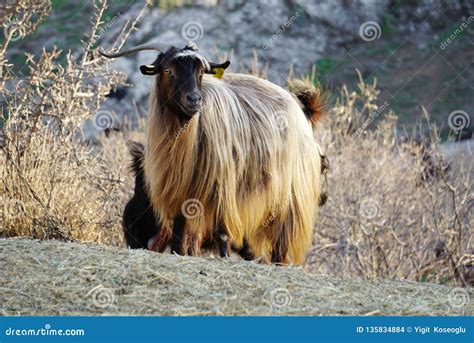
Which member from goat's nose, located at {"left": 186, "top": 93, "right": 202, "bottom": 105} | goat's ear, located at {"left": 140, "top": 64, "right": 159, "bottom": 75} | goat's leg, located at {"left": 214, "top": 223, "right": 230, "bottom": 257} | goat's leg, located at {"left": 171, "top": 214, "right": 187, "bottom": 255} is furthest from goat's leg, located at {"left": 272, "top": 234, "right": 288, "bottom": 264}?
goat's ear, located at {"left": 140, "top": 64, "right": 159, "bottom": 75}

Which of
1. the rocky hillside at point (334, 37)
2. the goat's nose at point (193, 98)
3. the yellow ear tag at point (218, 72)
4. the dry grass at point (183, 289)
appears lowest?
the dry grass at point (183, 289)

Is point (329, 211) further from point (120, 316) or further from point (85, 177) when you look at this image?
point (120, 316)

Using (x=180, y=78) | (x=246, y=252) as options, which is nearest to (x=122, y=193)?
(x=246, y=252)

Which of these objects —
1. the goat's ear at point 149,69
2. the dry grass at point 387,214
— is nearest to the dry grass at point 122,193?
the dry grass at point 387,214

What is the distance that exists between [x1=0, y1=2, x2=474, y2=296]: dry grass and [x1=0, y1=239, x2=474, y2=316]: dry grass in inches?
2.1

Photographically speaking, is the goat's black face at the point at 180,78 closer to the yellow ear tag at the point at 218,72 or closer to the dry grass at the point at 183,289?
the yellow ear tag at the point at 218,72

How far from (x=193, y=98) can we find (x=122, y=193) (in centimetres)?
593

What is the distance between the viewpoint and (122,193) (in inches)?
538

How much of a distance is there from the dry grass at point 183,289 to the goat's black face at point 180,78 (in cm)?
162

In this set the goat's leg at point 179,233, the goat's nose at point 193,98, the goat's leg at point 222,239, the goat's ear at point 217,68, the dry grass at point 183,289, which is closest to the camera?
the dry grass at point 183,289

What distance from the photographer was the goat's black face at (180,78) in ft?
26.3

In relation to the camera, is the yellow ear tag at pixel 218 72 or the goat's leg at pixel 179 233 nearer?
the goat's leg at pixel 179 233

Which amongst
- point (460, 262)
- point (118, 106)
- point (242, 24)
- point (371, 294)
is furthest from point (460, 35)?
point (371, 294)

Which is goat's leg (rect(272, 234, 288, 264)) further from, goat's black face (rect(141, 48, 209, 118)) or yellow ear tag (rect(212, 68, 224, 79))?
goat's black face (rect(141, 48, 209, 118))
